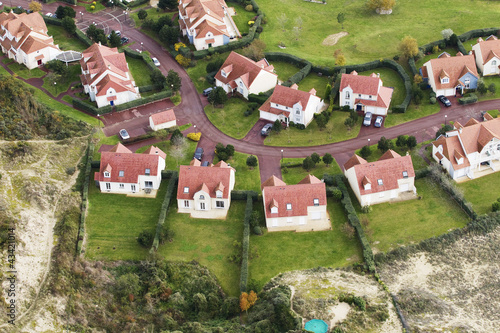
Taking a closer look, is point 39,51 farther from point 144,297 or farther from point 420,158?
point 420,158

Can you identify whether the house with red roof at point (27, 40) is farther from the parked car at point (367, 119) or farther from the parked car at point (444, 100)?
the parked car at point (444, 100)

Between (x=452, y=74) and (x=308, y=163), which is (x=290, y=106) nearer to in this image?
(x=308, y=163)

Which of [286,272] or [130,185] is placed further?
[130,185]

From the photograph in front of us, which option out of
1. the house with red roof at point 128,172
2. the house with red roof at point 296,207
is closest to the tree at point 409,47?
the house with red roof at point 296,207

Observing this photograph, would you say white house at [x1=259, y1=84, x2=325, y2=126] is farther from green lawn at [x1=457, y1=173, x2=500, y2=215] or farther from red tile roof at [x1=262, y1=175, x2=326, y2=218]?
green lawn at [x1=457, y1=173, x2=500, y2=215]

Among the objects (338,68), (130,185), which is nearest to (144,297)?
(130,185)

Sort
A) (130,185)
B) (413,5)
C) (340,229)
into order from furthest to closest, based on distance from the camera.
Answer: (413,5) < (130,185) < (340,229)
